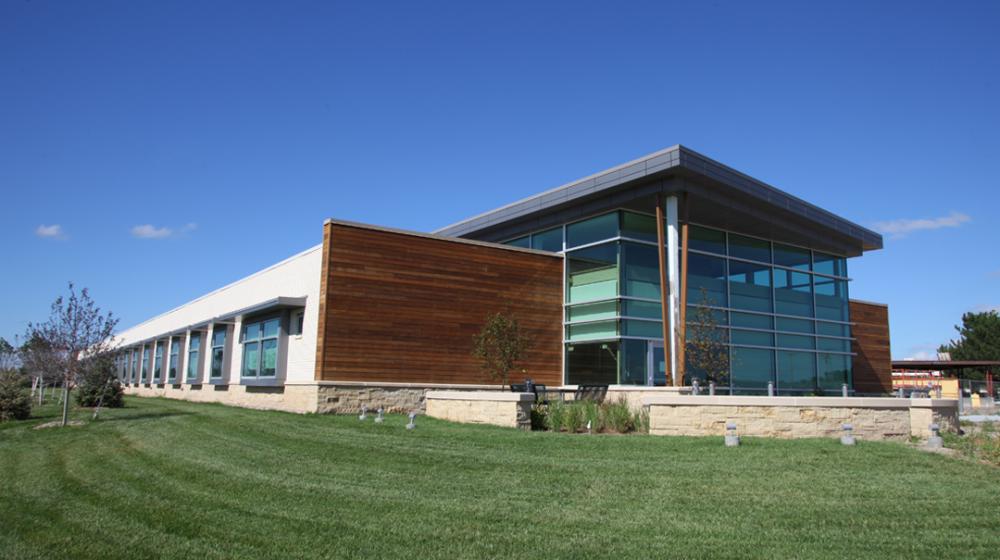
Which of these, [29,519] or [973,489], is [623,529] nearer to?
[973,489]

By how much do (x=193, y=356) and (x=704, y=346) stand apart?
21120 millimetres

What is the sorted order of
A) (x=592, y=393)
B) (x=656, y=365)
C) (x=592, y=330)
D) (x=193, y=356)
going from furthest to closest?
1. (x=193, y=356)
2. (x=592, y=330)
3. (x=656, y=365)
4. (x=592, y=393)

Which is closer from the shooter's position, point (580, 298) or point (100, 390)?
point (580, 298)

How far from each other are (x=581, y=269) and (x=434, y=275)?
17.6 ft

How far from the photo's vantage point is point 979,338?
66.9 metres

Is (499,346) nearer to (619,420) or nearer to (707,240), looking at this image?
(619,420)

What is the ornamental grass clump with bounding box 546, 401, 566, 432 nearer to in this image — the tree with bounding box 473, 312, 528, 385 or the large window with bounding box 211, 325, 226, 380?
the tree with bounding box 473, 312, 528, 385

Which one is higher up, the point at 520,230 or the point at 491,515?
the point at 520,230

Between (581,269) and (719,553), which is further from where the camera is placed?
(581,269)

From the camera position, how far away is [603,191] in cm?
2278

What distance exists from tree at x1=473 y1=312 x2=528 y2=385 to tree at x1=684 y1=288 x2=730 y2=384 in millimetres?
5255

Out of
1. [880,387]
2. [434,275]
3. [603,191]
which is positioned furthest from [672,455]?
[880,387]

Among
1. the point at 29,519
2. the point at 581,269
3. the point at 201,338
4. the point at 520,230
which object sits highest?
the point at 520,230

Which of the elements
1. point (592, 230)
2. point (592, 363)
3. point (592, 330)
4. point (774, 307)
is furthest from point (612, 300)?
point (774, 307)
